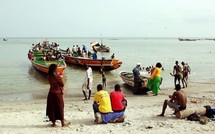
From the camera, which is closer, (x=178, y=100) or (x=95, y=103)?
(x=95, y=103)

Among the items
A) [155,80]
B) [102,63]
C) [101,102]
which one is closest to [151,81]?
[155,80]

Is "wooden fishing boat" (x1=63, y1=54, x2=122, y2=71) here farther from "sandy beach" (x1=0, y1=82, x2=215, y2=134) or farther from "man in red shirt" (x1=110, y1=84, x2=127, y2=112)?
"man in red shirt" (x1=110, y1=84, x2=127, y2=112)

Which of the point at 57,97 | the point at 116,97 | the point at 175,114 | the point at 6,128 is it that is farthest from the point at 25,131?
the point at 175,114

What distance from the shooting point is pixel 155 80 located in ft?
46.0

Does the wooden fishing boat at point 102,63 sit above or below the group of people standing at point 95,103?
below

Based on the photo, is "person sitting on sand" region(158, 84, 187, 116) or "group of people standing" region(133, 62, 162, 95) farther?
"group of people standing" region(133, 62, 162, 95)

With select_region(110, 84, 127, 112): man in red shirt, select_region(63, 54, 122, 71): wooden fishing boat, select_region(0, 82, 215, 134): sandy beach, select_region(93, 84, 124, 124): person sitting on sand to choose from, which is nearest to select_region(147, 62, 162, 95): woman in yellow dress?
select_region(0, 82, 215, 134): sandy beach

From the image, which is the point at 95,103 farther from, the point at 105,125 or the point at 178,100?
the point at 178,100

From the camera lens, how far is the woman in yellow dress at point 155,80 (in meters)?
13.6

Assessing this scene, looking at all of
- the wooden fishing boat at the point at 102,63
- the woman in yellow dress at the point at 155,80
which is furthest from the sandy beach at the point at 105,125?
the wooden fishing boat at the point at 102,63

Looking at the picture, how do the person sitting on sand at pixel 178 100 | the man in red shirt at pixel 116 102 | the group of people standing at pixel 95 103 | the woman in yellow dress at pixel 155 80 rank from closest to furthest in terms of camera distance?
the group of people standing at pixel 95 103
the man in red shirt at pixel 116 102
the person sitting on sand at pixel 178 100
the woman in yellow dress at pixel 155 80

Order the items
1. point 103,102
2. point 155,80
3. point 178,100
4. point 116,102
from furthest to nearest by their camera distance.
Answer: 1. point 155,80
2. point 178,100
3. point 116,102
4. point 103,102

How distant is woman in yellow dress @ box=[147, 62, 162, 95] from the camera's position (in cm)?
1363

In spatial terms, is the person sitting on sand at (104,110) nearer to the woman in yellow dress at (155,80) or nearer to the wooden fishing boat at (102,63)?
the woman in yellow dress at (155,80)
